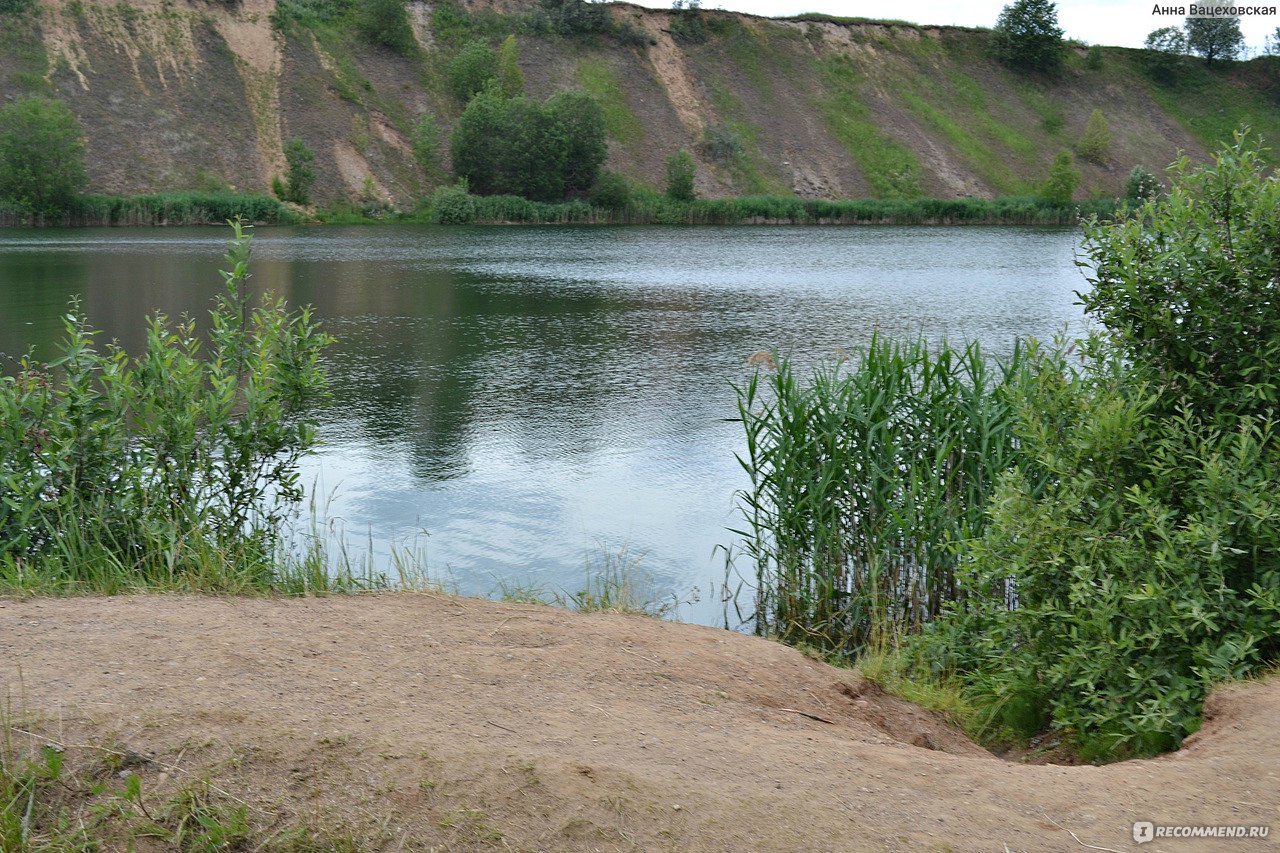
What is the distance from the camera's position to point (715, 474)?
41.9 ft

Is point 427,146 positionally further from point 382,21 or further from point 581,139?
point 382,21

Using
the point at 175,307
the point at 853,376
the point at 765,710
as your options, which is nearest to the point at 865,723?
the point at 765,710

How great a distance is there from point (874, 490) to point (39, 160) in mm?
54375

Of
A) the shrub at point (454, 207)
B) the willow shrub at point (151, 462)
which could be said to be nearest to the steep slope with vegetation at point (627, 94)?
the shrub at point (454, 207)

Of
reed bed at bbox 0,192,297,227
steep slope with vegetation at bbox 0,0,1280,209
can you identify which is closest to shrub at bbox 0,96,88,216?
reed bed at bbox 0,192,297,227

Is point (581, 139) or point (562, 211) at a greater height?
point (581, 139)

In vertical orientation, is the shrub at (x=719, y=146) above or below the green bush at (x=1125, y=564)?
above

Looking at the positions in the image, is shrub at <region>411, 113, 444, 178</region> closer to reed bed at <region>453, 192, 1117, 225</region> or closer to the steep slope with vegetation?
the steep slope with vegetation

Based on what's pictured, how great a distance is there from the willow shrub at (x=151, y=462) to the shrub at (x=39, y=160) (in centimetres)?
5011

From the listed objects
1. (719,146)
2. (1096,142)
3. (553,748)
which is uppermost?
(1096,142)

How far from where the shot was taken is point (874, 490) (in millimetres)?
8445

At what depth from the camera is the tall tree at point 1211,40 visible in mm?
107938

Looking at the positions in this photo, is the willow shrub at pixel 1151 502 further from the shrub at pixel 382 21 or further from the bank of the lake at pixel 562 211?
the shrub at pixel 382 21

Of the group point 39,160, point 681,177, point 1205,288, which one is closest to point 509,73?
point 681,177
